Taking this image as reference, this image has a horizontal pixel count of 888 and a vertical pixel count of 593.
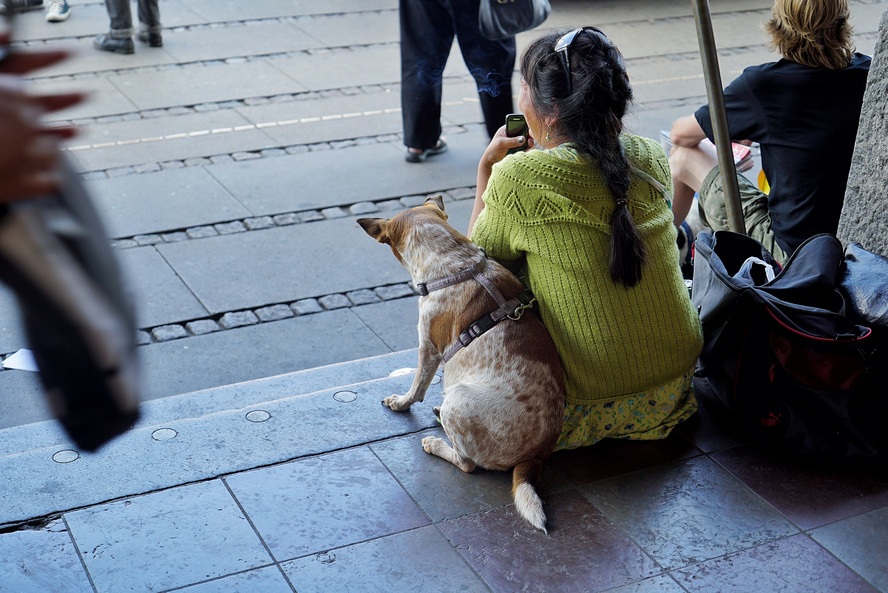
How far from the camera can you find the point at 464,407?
286cm

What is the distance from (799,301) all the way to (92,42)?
26.8 ft

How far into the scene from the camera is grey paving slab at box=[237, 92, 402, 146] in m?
7.27

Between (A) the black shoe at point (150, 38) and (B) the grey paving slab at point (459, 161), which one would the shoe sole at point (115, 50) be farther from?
(B) the grey paving slab at point (459, 161)

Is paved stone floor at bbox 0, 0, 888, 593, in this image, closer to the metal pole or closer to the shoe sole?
the metal pole

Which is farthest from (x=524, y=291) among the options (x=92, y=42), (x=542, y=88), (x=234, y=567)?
(x=92, y=42)

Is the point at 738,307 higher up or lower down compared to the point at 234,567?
higher up

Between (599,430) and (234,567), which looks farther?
(599,430)

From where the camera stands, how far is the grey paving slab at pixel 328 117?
7.27 metres

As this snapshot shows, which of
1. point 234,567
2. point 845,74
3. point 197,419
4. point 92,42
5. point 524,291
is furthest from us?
point 92,42

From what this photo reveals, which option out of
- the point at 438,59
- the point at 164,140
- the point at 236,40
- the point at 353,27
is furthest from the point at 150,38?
the point at 438,59

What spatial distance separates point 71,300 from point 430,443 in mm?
2269

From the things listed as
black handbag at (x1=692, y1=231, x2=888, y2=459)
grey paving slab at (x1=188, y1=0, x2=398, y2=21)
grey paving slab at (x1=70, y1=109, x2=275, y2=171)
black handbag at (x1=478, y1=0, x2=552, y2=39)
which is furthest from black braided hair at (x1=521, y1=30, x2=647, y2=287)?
Result: grey paving slab at (x1=188, y1=0, x2=398, y2=21)

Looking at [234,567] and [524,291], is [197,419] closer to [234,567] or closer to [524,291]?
[234,567]

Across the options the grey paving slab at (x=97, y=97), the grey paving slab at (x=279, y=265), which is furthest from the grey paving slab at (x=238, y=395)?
the grey paving slab at (x=97, y=97)
